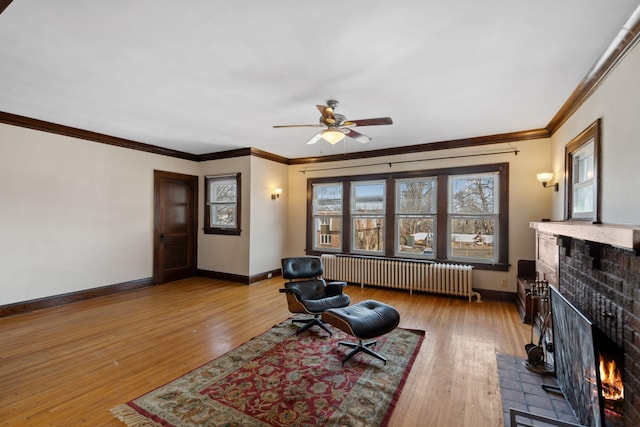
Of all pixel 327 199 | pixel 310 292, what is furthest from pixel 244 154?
pixel 310 292

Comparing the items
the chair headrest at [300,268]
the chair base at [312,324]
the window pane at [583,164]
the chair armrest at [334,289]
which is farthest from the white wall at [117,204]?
the chair armrest at [334,289]

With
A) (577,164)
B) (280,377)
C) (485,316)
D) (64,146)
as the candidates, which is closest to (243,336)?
(280,377)

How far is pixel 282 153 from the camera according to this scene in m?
6.07

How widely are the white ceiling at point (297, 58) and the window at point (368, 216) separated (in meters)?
1.96

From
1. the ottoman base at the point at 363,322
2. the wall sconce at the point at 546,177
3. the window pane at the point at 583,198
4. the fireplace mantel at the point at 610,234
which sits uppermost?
the wall sconce at the point at 546,177

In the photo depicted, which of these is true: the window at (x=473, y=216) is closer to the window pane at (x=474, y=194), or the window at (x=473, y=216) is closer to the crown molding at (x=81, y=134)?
the window pane at (x=474, y=194)

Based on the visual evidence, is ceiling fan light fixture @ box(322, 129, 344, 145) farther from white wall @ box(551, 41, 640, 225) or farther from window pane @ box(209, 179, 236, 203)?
window pane @ box(209, 179, 236, 203)

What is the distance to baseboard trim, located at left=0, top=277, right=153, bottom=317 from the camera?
3.94 meters

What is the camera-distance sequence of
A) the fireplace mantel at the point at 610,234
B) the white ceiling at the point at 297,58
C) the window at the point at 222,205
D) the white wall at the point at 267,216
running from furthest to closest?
the window at the point at 222,205, the white wall at the point at 267,216, the white ceiling at the point at 297,58, the fireplace mantel at the point at 610,234

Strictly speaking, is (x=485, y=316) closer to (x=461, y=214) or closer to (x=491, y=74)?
(x=461, y=214)

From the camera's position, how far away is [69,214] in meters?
4.46

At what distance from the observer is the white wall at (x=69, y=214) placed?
3949 millimetres

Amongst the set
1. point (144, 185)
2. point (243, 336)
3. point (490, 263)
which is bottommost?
point (243, 336)

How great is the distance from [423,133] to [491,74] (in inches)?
74.5
